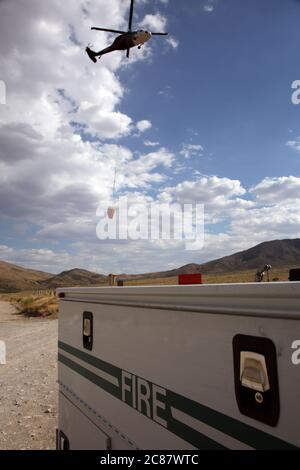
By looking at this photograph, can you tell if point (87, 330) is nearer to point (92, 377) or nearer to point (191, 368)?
point (92, 377)

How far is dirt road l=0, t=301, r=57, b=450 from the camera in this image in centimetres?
604

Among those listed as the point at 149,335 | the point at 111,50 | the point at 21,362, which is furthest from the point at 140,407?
the point at 111,50

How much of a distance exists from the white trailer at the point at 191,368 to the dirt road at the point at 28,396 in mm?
2990

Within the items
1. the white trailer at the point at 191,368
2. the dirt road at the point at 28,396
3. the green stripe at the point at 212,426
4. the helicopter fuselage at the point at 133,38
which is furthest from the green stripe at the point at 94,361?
the helicopter fuselage at the point at 133,38

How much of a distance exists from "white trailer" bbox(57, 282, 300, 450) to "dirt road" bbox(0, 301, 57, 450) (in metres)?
2.99

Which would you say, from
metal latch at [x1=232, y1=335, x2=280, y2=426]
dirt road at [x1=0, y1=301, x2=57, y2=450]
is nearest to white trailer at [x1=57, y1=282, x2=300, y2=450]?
metal latch at [x1=232, y1=335, x2=280, y2=426]

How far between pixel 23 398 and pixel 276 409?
739 centimetres

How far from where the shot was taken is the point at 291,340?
1.57 metres

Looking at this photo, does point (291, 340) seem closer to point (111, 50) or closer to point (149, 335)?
point (149, 335)

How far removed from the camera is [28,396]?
8.02 meters

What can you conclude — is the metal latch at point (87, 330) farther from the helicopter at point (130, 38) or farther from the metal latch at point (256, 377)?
the helicopter at point (130, 38)

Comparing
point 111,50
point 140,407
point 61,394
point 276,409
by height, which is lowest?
point 61,394

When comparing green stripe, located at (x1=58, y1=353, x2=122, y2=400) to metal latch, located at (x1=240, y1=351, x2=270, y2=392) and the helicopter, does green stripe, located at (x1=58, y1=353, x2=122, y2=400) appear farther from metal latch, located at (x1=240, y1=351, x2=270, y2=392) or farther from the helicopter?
the helicopter
